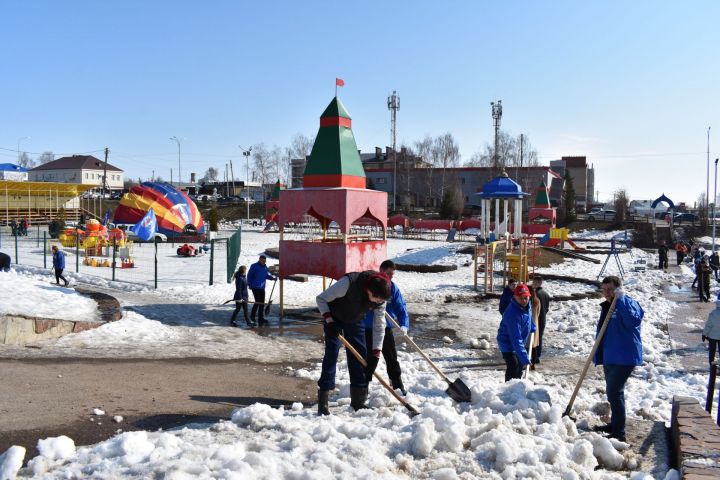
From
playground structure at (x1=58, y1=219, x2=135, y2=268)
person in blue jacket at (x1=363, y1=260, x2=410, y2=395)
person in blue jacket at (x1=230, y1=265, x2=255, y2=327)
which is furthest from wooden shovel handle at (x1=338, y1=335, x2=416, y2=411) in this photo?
playground structure at (x1=58, y1=219, x2=135, y2=268)

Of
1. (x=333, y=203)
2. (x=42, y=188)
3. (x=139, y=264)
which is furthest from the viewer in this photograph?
(x=42, y=188)

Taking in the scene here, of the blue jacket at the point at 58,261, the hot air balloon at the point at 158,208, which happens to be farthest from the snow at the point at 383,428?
the hot air balloon at the point at 158,208

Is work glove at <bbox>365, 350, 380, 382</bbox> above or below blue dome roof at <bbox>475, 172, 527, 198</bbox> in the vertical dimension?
below

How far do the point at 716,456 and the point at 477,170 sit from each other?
67633mm

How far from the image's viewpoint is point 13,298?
11828 millimetres

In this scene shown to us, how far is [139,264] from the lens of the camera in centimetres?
2262

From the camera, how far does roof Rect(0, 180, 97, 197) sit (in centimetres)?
4575

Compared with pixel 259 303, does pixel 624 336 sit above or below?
above

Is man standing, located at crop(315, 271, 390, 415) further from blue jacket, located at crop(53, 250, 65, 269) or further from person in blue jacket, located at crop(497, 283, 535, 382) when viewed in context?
blue jacket, located at crop(53, 250, 65, 269)

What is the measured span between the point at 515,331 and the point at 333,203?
21.5 ft

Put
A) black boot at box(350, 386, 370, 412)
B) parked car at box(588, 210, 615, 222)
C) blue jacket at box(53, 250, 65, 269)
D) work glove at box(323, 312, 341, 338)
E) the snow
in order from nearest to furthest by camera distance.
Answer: the snow → work glove at box(323, 312, 341, 338) → black boot at box(350, 386, 370, 412) → blue jacket at box(53, 250, 65, 269) → parked car at box(588, 210, 615, 222)

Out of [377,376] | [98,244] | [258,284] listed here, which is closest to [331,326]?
[377,376]

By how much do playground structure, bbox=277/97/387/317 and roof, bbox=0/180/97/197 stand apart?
39.2 metres

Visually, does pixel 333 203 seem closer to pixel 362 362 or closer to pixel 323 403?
pixel 362 362
